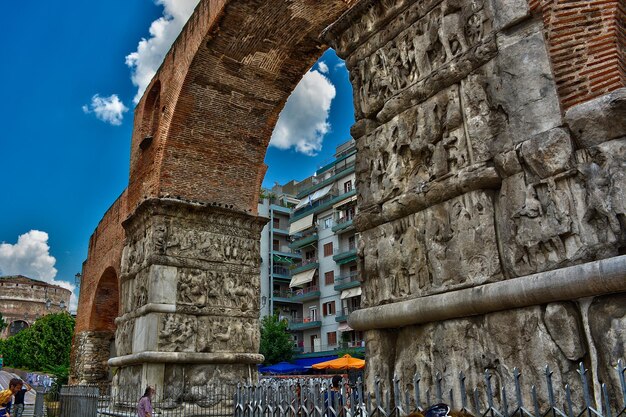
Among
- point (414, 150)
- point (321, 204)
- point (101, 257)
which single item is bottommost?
point (414, 150)

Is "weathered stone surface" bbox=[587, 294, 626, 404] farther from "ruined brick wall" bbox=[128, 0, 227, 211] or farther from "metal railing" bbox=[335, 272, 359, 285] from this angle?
"metal railing" bbox=[335, 272, 359, 285]

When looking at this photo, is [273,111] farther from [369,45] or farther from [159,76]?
[369,45]

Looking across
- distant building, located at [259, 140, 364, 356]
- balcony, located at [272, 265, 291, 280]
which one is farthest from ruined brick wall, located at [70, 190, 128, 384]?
balcony, located at [272, 265, 291, 280]

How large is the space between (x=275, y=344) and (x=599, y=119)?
71.8 feet

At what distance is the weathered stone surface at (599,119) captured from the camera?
2.71m

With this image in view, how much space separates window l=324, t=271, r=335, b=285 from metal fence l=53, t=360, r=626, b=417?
1726 centimetres

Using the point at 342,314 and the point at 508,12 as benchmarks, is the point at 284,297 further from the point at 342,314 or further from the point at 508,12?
the point at 508,12

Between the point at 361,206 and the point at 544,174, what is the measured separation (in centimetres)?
159

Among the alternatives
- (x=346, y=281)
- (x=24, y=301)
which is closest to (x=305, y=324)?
(x=346, y=281)

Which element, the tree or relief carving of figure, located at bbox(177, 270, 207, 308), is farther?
Result: the tree

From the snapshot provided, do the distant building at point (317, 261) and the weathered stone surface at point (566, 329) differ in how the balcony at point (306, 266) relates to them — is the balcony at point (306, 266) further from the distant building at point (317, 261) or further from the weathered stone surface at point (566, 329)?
the weathered stone surface at point (566, 329)

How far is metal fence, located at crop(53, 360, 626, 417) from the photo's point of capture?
7.44 feet

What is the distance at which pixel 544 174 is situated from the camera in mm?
2938

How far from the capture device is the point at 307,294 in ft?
87.0
